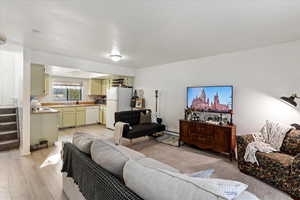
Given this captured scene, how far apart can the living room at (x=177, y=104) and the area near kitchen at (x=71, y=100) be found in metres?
0.28

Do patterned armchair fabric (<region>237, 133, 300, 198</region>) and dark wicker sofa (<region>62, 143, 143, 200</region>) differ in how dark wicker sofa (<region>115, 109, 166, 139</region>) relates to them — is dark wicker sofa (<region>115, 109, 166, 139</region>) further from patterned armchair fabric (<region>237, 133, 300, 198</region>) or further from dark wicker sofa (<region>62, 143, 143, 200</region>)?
patterned armchair fabric (<region>237, 133, 300, 198</region>)

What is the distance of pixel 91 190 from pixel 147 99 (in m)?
4.57

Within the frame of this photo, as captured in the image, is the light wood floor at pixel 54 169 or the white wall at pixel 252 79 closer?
the light wood floor at pixel 54 169

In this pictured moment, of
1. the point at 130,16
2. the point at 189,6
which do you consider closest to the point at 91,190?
the point at 130,16

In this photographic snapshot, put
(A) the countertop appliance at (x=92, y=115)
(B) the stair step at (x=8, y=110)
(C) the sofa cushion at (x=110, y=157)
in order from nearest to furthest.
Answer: (C) the sofa cushion at (x=110, y=157) < (B) the stair step at (x=8, y=110) < (A) the countertop appliance at (x=92, y=115)

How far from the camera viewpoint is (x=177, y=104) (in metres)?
4.77

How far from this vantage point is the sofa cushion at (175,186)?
2.37 ft

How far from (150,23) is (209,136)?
9.19 feet

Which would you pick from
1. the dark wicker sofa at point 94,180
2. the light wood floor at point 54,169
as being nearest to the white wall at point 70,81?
the light wood floor at point 54,169

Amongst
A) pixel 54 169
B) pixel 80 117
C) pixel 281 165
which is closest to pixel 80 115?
pixel 80 117

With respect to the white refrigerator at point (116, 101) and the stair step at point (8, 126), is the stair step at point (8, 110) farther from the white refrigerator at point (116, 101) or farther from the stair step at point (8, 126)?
the white refrigerator at point (116, 101)

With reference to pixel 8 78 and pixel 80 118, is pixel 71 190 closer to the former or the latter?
pixel 80 118

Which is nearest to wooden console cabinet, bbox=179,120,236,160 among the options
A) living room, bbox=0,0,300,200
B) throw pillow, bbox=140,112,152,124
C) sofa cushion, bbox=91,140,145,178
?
living room, bbox=0,0,300,200

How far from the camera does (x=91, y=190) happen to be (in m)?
1.23
